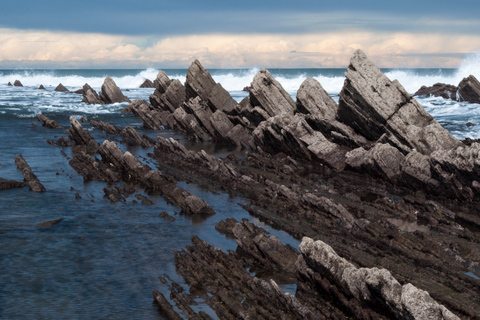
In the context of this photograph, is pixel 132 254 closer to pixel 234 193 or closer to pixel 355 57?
pixel 234 193

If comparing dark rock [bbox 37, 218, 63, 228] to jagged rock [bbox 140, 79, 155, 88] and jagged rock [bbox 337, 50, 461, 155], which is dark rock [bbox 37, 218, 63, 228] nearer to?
jagged rock [bbox 337, 50, 461, 155]

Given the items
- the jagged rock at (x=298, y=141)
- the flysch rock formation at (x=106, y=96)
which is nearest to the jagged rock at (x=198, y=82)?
the jagged rock at (x=298, y=141)

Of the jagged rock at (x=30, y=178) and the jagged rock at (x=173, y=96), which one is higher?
the jagged rock at (x=173, y=96)

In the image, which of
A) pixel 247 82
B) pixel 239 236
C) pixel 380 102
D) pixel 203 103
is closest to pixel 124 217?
pixel 239 236

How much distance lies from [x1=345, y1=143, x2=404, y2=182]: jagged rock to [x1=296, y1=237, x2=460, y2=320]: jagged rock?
16077mm

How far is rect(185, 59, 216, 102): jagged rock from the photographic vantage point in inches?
2351

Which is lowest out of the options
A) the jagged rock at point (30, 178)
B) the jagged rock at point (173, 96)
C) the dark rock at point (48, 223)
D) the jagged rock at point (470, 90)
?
the jagged rock at point (30, 178)

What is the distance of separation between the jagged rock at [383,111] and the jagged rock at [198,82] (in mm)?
25031

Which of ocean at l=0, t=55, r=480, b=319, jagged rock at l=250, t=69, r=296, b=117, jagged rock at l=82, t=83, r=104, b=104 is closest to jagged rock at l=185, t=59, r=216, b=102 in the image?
jagged rock at l=250, t=69, r=296, b=117

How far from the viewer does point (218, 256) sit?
18203 mm

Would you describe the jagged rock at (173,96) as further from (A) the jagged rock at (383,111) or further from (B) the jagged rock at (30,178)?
(A) the jagged rock at (383,111)

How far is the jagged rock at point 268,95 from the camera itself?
48.6 meters

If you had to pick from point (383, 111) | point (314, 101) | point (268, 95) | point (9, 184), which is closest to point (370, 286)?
point (383, 111)

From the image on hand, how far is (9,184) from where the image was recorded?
30.5 metres
